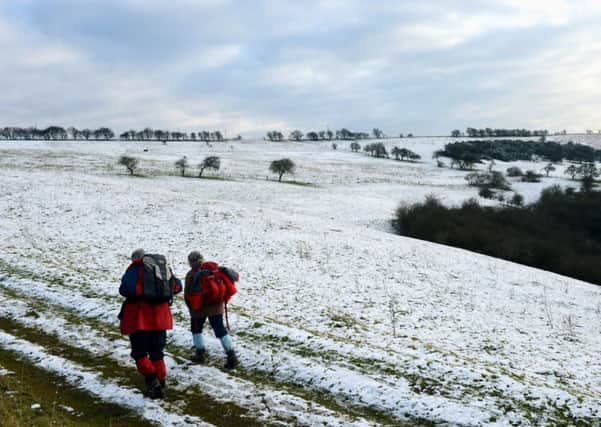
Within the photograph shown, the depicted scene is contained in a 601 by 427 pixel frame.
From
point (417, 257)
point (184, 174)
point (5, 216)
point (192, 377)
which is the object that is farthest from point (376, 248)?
point (184, 174)

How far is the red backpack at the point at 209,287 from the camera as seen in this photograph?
754 centimetres

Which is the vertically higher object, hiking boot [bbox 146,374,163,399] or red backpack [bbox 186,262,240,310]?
red backpack [bbox 186,262,240,310]

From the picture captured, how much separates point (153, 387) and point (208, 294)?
5.99ft

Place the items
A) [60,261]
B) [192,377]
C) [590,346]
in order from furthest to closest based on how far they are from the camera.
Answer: [60,261] < [590,346] < [192,377]

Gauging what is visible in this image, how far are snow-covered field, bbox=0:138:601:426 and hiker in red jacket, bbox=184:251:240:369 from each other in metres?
0.63

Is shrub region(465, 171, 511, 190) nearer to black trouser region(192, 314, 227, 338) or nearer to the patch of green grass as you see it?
black trouser region(192, 314, 227, 338)

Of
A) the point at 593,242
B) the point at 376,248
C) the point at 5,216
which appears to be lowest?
the point at 593,242

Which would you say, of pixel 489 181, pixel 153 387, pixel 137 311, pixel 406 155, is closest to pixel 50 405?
pixel 153 387

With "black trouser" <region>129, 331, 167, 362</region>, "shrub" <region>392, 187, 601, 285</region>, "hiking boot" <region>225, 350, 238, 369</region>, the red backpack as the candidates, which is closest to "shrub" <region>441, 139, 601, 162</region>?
"shrub" <region>392, 187, 601, 285</region>

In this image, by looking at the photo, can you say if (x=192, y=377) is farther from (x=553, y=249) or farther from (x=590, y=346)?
(x=553, y=249)

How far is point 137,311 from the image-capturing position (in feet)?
20.8

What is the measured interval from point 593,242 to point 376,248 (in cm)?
3115

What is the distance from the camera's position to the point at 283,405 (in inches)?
259

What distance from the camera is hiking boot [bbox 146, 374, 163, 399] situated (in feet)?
21.1
